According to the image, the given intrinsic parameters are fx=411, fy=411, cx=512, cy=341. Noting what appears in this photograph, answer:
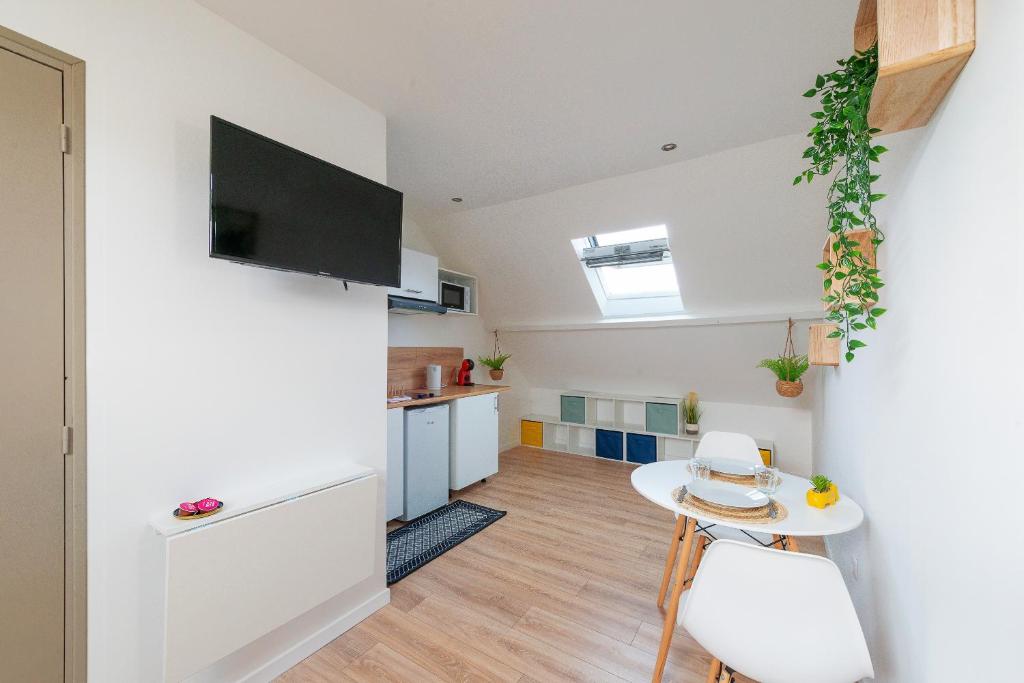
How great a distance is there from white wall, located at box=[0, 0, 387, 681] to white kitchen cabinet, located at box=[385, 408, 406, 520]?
3.28 feet

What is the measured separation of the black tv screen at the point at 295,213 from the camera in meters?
1.50

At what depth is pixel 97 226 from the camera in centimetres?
135

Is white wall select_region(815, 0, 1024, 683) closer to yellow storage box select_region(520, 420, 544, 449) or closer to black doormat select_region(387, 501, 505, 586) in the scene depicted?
black doormat select_region(387, 501, 505, 586)

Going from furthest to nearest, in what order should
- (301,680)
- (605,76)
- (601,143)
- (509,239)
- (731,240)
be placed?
1. (509,239)
2. (731,240)
3. (601,143)
4. (605,76)
5. (301,680)

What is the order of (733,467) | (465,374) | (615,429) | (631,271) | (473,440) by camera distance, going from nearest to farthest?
(733,467) → (473,440) → (631,271) → (465,374) → (615,429)

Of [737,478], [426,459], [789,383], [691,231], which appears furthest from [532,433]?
[737,478]

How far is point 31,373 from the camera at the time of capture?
4.10ft

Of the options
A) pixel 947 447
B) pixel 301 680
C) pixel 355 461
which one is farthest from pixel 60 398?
pixel 947 447

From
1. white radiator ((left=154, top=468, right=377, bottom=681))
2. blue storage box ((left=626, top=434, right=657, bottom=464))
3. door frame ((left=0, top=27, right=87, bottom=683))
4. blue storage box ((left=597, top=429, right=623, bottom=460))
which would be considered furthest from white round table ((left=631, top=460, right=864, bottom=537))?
blue storage box ((left=597, top=429, right=623, bottom=460))

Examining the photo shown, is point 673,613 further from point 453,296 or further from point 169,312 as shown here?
point 453,296

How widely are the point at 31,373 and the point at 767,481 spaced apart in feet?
8.75

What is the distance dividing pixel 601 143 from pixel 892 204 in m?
1.70

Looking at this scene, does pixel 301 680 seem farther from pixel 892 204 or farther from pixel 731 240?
pixel 731 240

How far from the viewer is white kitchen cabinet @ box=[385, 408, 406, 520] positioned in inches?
119
